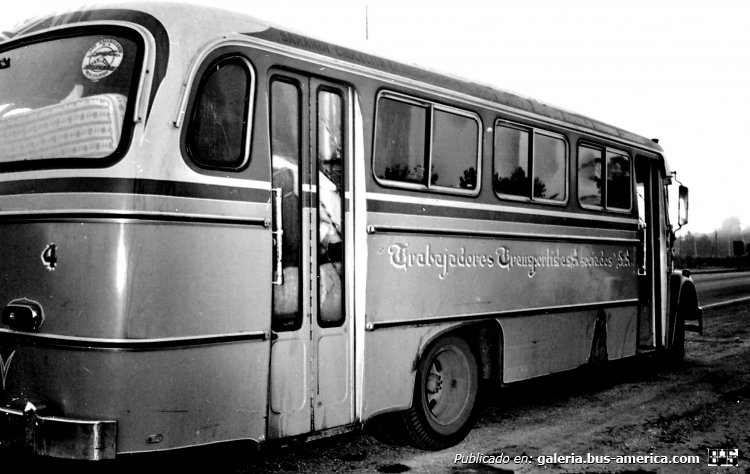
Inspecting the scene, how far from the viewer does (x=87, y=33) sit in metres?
4.55

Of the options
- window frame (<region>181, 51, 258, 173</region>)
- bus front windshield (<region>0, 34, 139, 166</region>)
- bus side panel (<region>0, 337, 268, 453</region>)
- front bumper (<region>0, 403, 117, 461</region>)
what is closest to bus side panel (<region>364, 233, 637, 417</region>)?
bus side panel (<region>0, 337, 268, 453</region>)

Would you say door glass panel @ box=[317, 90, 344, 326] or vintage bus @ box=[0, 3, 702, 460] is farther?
door glass panel @ box=[317, 90, 344, 326]

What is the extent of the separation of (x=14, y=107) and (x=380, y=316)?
275cm

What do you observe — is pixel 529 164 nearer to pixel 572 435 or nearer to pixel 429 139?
pixel 429 139

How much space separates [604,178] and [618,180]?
39 cm

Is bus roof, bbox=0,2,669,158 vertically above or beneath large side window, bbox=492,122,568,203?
above

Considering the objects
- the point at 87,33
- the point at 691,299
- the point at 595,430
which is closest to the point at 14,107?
the point at 87,33

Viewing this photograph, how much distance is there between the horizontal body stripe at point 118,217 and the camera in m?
4.14

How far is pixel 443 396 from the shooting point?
6.27m

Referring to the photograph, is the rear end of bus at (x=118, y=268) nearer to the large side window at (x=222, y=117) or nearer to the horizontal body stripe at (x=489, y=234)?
the large side window at (x=222, y=117)

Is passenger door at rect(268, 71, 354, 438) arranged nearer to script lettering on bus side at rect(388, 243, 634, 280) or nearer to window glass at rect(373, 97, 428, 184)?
window glass at rect(373, 97, 428, 184)

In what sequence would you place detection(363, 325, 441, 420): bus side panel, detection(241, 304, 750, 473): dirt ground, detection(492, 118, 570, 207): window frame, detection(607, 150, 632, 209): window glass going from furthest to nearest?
detection(607, 150, 632, 209): window glass
detection(492, 118, 570, 207): window frame
detection(241, 304, 750, 473): dirt ground
detection(363, 325, 441, 420): bus side panel

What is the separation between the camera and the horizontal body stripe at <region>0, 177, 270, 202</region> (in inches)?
164

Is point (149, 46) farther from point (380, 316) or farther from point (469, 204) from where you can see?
point (469, 204)
